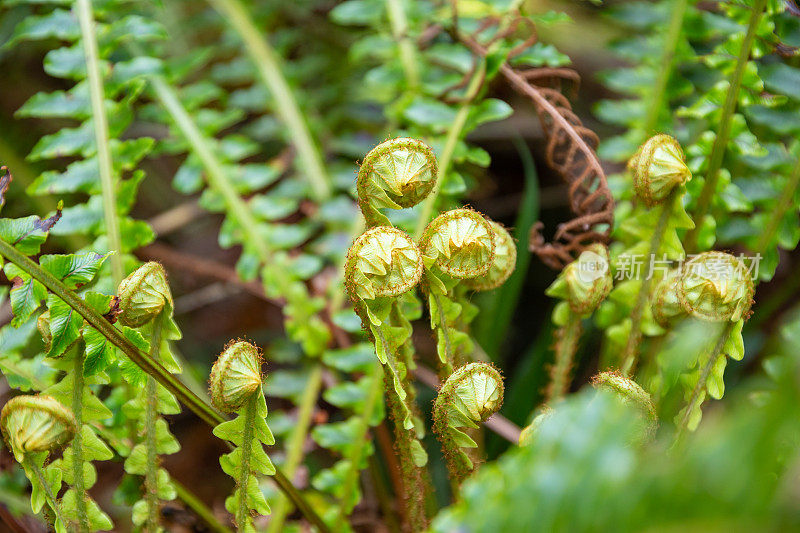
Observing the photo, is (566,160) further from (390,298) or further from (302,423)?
(302,423)

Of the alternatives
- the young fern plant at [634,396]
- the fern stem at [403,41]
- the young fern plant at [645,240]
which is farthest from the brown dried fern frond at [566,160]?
the young fern plant at [634,396]

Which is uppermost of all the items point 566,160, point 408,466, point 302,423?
point 566,160

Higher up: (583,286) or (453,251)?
(453,251)

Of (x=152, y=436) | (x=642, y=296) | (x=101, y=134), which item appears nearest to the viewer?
(x=152, y=436)

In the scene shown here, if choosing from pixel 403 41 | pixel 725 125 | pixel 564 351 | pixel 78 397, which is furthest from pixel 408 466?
pixel 403 41

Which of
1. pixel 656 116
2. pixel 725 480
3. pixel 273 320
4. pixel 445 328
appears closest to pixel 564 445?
pixel 725 480

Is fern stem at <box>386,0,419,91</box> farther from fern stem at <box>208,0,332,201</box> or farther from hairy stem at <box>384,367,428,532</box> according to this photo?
hairy stem at <box>384,367,428,532</box>

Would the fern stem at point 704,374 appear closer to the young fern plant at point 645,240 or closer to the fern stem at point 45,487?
the young fern plant at point 645,240
